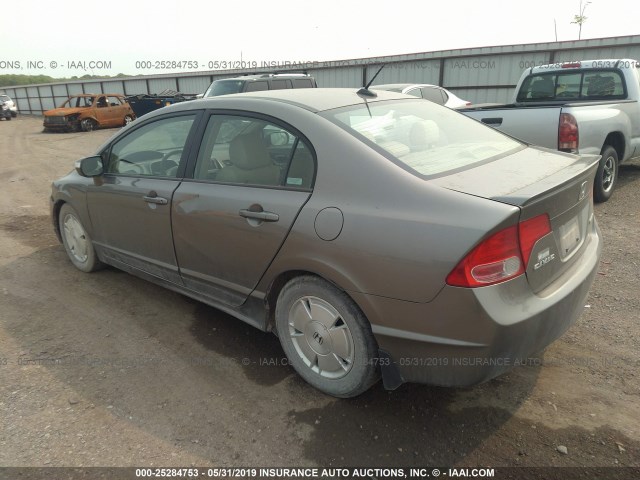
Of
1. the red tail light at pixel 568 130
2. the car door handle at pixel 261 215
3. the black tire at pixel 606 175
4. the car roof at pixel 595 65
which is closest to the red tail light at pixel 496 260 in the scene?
the car door handle at pixel 261 215

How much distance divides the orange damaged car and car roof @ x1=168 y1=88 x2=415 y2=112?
2056 cm

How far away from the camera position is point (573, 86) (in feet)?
23.5

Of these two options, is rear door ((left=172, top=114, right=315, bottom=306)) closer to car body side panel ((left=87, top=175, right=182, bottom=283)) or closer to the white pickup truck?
car body side panel ((left=87, top=175, right=182, bottom=283))

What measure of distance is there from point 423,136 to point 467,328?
4.16ft

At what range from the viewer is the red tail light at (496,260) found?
2.02 m

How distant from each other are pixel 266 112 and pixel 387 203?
3.54 feet

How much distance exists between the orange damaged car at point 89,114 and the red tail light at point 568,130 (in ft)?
68.2

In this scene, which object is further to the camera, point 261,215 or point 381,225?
point 261,215

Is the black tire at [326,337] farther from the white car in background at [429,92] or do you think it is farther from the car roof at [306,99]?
the white car in background at [429,92]

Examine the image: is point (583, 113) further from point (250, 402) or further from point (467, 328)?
point (250, 402)

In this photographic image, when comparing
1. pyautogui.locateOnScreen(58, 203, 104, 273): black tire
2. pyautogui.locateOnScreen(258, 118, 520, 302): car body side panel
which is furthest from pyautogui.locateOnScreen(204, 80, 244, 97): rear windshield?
pyautogui.locateOnScreen(258, 118, 520, 302): car body side panel

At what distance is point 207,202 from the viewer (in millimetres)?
3008

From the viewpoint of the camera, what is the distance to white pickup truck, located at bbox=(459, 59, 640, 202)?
18.0 feet

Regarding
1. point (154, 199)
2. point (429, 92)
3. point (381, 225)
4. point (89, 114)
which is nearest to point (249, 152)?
point (154, 199)
